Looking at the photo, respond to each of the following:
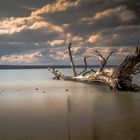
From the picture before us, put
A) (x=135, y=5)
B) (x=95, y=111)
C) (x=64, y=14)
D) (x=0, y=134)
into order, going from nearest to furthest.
Result: 1. (x=0, y=134)
2. (x=95, y=111)
3. (x=135, y=5)
4. (x=64, y=14)

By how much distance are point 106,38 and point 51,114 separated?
21.7 feet

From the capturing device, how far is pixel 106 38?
988cm

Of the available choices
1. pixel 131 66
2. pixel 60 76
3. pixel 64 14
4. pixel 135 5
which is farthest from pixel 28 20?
pixel 131 66

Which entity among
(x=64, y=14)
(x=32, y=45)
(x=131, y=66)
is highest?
(x=64, y=14)

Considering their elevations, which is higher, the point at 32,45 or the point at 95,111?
the point at 32,45

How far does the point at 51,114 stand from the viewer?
3.52m

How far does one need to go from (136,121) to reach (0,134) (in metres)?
1.24

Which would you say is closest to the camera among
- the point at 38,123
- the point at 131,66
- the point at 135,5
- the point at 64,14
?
the point at 38,123

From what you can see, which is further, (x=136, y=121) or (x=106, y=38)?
(x=106, y=38)

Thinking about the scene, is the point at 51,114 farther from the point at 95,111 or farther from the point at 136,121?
the point at 136,121

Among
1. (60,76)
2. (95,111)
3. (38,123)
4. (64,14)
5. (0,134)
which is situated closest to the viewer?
(0,134)

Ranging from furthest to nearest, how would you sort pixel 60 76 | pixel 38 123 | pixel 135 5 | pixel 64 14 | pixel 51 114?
pixel 60 76
pixel 64 14
pixel 135 5
pixel 51 114
pixel 38 123

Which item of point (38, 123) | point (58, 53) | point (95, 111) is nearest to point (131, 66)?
point (95, 111)

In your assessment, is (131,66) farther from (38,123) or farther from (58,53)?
(58,53)
